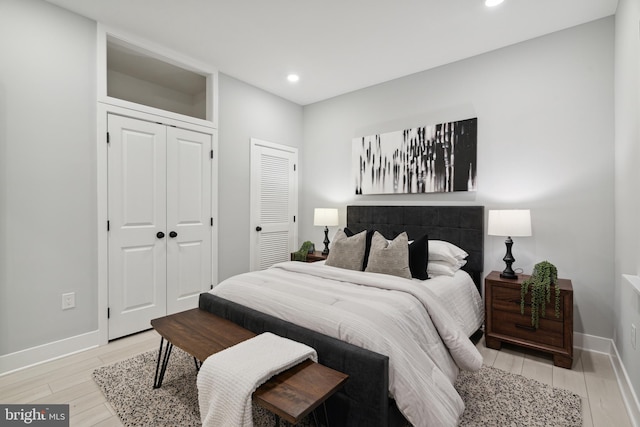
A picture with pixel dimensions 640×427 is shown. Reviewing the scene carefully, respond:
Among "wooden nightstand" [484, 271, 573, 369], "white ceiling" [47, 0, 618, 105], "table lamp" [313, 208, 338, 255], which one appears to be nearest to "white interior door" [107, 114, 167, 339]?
"white ceiling" [47, 0, 618, 105]

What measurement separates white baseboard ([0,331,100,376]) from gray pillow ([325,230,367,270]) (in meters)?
2.23

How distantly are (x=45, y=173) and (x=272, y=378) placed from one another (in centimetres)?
251

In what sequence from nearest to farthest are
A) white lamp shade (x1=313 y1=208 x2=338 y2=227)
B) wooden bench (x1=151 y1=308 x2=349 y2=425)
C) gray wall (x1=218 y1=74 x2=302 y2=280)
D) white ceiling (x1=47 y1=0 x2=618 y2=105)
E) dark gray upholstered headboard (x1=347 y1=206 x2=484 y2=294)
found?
1. wooden bench (x1=151 y1=308 x2=349 y2=425)
2. white ceiling (x1=47 y1=0 x2=618 y2=105)
3. dark gray upholstered headboard (x1=347 y1=206 x2=484 y2=294)
4. gray wall (x1=218 y1=74 x2=302 y2=280)
5. white lamp shade (x1=313 y1=208 x2=338 y2=227)

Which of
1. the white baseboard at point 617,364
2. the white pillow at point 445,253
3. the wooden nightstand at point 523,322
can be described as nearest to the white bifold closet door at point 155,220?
the white pillow at point 445,253

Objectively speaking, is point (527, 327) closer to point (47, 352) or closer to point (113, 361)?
point (113, 361)

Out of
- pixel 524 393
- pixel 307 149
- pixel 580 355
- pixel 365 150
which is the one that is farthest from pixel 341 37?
pixel 580 355

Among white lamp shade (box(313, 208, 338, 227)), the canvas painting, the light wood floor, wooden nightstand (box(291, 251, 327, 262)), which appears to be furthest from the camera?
white lamp shade (box(313, 208, 338, 227))

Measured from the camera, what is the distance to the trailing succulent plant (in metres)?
2.38

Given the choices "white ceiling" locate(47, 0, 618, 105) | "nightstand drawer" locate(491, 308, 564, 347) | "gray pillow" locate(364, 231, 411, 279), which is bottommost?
"nightstand drawer" locate(491, 308, 564, 347)

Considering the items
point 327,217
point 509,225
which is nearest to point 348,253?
point 327,217

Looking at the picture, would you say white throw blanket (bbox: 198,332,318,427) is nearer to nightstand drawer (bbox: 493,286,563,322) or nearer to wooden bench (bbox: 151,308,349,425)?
wooden bench (bbox: 151,308,349,425)

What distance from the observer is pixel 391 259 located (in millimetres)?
2604

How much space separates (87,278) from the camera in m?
2.70

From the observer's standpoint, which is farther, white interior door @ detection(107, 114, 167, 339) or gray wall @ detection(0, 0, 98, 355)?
white interior door @ detection(107, 114, 167, 339)
